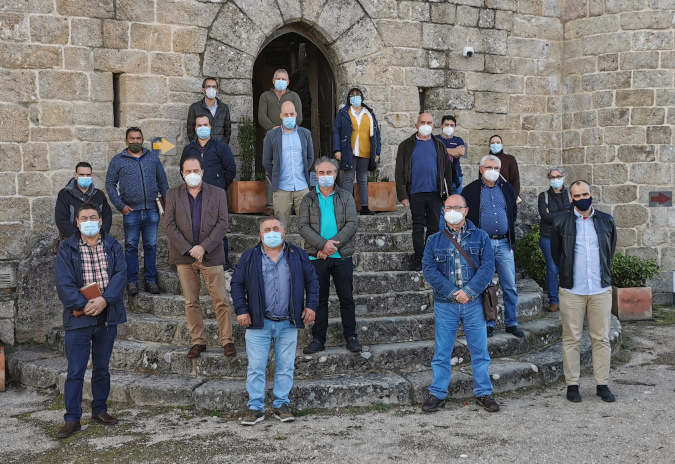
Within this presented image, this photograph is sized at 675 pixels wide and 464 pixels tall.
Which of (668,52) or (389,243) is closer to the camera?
(389,243)

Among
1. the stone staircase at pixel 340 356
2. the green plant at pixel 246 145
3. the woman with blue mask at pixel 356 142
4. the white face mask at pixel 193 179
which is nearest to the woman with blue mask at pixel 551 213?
the stone staircase at pixel 340 356

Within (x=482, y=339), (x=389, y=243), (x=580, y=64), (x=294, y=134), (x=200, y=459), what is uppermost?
(x=580, y=64)

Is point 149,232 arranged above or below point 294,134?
below

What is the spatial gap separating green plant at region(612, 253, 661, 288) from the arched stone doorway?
4096 millimetres

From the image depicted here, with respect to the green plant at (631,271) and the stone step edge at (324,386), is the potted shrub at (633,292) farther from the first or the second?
the stone step edge at (324,386)

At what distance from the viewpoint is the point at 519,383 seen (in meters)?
6.22

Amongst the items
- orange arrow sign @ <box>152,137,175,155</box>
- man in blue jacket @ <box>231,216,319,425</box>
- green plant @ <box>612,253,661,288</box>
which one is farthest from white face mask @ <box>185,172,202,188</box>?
green plant @ <box>612,253,661,288</box>

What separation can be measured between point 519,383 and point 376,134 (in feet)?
11.8

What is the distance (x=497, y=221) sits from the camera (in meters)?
6.95

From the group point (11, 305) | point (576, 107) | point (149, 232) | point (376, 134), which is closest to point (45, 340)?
point (11, 305)

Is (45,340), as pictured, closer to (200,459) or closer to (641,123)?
(200,459)

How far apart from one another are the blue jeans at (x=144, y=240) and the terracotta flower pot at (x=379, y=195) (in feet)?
8.58

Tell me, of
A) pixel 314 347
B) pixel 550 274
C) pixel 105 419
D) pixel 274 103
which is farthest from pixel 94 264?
pixel 550 274

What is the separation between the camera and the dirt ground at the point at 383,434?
466cm
